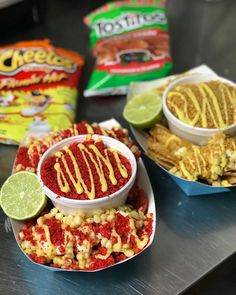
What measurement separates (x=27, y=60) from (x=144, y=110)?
15.2 inches

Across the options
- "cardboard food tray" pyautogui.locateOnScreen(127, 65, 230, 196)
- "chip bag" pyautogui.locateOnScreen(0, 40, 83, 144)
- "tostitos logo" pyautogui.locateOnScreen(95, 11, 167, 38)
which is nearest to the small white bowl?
"cardboard food tray" pyautogui.locateOnScreen(127, 65, 230, 196)

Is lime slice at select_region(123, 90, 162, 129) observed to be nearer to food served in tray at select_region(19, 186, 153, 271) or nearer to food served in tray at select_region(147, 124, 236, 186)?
food served in tray at select_region(147, 124, 236, 186)

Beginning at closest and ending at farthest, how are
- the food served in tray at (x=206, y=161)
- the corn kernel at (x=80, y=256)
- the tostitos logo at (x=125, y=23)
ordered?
1. the corn kernel at (x=80, y=256)
2. the food served in tray at (x=206, y=161)
3. the tostitos logo at (x=125, y=23)

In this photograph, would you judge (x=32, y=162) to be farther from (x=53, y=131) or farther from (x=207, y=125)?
(x=207, y=125)

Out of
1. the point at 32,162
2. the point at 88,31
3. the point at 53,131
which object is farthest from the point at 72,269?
the point at 88,31

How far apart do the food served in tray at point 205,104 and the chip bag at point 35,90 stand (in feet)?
0.97

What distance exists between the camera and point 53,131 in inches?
42.9

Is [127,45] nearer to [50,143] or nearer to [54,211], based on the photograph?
[50,143]

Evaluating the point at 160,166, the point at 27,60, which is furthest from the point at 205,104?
the point at 27,60

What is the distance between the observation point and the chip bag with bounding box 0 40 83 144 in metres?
1.15

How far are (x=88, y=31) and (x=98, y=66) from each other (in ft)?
0.96

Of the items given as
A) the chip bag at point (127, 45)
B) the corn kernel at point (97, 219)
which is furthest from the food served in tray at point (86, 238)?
the chip bag at point (127, 45)

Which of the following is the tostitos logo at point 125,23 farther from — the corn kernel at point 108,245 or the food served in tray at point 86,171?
the corn kernel at point 108,245

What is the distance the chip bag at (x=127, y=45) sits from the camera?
1284 mm
